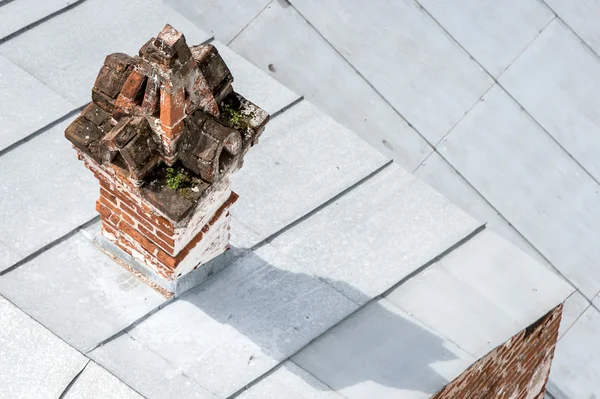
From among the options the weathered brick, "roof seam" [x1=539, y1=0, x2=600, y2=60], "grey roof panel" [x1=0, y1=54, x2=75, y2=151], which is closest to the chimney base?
"grey roof panel" [x1=0, y1=54, x2=75, y2=151]

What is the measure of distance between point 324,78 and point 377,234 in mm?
2779

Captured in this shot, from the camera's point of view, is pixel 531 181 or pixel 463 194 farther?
pixel 531 181

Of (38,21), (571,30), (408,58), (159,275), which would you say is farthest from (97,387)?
(571,30)

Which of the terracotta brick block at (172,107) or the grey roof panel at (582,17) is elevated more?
the grey roof panel at (582,17)

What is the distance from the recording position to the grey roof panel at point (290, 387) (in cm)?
1280

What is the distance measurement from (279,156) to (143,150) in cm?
273

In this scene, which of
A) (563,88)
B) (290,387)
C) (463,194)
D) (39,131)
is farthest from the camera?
(563,88)

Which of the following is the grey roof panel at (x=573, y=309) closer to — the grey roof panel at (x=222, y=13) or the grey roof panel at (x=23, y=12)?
the grey roof panel at (x=222, y=13)

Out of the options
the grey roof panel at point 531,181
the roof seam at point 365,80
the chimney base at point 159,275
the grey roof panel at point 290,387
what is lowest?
the chimney base at point 159,275

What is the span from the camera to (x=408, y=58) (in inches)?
651

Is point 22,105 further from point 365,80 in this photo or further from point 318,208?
point 365,80

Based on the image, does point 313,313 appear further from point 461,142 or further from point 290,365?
point 461,142

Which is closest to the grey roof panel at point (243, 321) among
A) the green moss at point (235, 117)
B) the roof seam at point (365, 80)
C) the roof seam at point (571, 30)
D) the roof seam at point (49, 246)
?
the roof seam at point (49, 246)

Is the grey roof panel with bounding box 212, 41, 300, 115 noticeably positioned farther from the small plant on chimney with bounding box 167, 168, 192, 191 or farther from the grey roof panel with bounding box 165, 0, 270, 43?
the small plant on chimney with bounding box 167, 168, 192, 191
